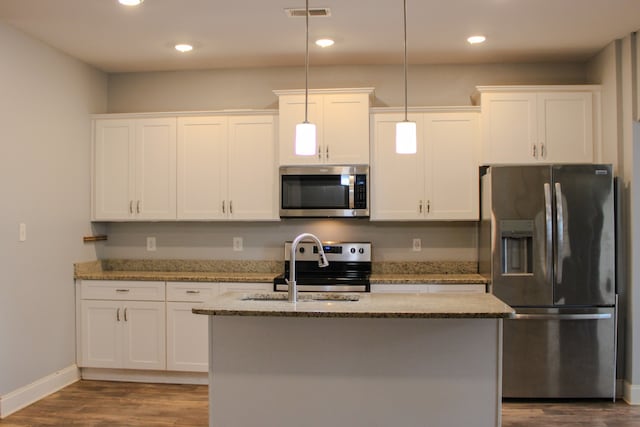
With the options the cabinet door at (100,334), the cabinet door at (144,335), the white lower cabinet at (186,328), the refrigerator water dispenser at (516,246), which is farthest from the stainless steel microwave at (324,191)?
the cabinet door at (100,334)

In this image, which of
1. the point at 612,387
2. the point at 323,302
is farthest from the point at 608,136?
the point at 323,302

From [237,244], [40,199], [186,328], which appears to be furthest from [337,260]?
[40,199]

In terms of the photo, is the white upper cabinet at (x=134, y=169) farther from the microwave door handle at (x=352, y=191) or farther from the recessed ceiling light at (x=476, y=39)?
the recessed ceiling light at (x=476, y=39)

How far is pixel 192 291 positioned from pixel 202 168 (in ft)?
3.28

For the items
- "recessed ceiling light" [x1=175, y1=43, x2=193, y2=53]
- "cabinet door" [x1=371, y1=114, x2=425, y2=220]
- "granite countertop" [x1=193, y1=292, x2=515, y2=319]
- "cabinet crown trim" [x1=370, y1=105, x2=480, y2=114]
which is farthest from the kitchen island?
"recessed ceiling light" [x1=175, y1=43, x2=193, y2=53]

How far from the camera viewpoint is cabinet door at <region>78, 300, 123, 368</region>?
14.1 feet

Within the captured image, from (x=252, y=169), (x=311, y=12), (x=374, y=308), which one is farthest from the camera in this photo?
(x=252, y=169)

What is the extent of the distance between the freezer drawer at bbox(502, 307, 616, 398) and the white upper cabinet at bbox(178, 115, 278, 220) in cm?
205

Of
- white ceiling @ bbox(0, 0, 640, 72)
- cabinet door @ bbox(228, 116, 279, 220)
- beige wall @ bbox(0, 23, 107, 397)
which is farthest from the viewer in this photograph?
cabinet door @ bbox(228, 116, 279, 220)

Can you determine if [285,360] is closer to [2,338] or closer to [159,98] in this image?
[2,338]

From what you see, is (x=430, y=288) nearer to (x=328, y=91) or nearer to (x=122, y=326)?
(x=328, y=91)

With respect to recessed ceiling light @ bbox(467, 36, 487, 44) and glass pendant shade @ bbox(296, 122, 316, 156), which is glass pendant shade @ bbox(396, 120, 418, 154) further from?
recessed ceiling light @ bbox(467, 36, 487, 44)

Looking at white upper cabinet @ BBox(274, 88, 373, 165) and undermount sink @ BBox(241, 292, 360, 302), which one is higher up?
white upper cabinet @ BBox(274, 88, 373, 165)

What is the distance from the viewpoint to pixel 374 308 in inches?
99.6
